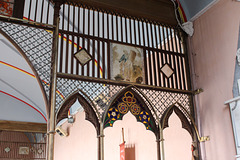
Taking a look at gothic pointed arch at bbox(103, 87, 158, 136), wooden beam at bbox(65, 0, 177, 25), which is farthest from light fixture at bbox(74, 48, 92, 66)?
wooden beam at bbox(65, 0, 177, 25)

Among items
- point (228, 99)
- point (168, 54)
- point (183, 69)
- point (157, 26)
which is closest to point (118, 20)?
point (157, 26)

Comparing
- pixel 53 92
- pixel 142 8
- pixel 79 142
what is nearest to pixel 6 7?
pixel 53 92

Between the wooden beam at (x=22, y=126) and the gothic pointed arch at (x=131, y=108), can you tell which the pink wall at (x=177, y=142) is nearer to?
the gothic pointed arch at (x=131, y=108)

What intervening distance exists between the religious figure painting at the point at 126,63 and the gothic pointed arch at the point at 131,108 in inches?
10.2

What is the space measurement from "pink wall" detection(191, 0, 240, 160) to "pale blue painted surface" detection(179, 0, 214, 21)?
0.59ft

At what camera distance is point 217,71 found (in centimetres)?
592

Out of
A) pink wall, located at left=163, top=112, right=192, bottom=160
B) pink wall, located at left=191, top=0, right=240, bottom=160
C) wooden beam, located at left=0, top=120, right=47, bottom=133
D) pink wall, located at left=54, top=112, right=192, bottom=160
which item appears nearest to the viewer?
pink wall, located at left=191, top=0, right=240, bottom=160

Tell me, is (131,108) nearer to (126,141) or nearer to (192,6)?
(126,141)

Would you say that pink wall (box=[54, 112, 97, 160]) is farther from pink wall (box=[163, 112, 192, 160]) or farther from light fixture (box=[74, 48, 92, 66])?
light fixture (box=[74, 48, 92, 66])

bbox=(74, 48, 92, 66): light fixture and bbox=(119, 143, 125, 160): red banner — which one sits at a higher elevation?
bbox=(74, 48, 92, 66): light fixture

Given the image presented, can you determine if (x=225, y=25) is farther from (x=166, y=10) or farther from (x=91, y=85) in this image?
(x=91, y=85)

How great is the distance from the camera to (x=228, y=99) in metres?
5.56

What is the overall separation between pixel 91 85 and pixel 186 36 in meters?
2.45

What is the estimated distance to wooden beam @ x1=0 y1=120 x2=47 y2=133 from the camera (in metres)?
11.2
